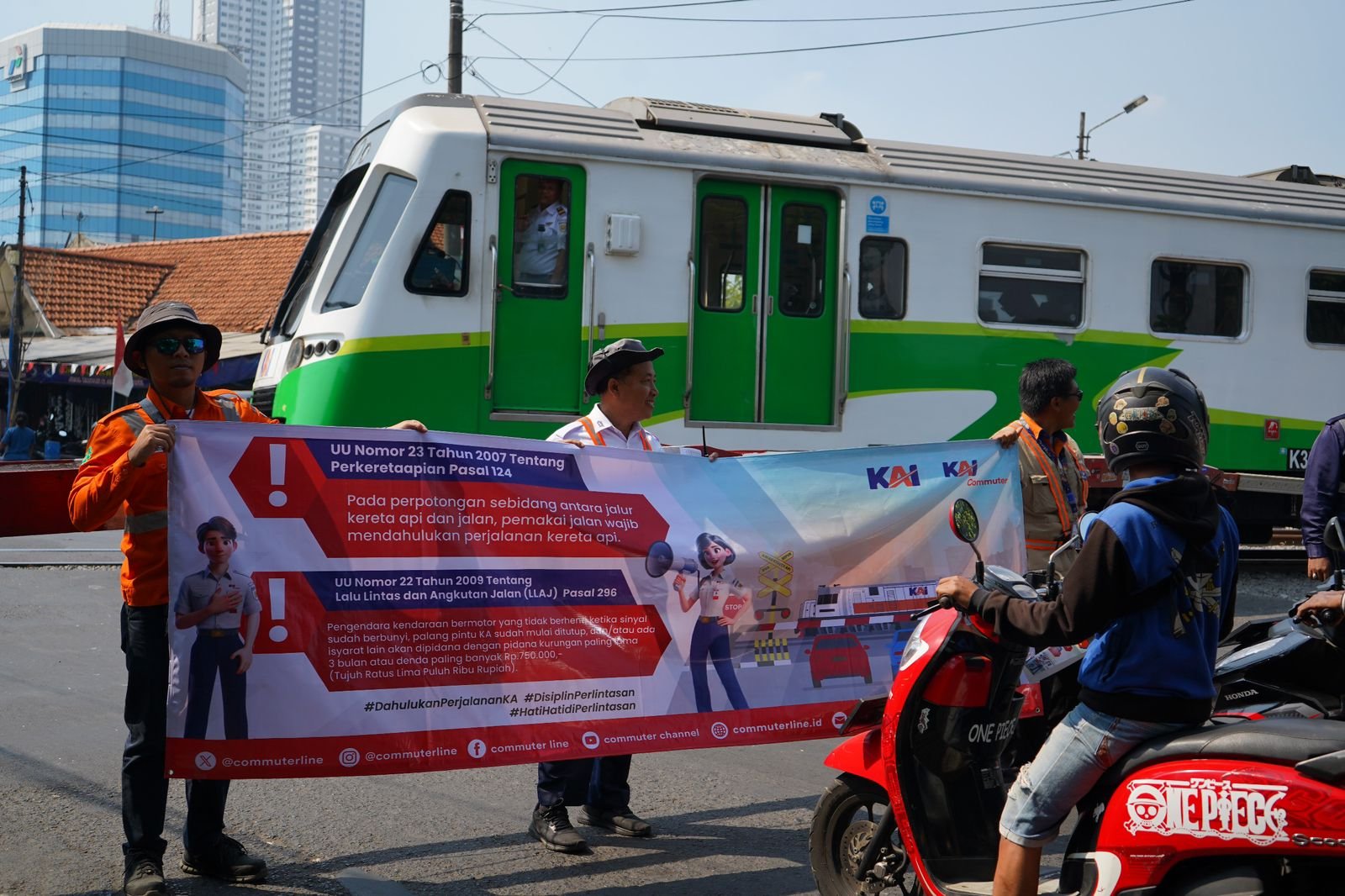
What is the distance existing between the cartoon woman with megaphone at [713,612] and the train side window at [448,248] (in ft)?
15.9

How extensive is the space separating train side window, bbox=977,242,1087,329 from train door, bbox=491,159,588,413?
11.2 ft

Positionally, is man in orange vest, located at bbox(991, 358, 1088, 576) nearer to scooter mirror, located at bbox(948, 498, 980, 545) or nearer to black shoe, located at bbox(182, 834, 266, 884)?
scooter mirror, located at bbox(948, 498, 980, 545)

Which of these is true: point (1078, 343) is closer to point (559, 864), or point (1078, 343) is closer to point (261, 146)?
point (559, 864)

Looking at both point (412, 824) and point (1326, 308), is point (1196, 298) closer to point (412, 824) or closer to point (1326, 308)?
point (1326, 308)

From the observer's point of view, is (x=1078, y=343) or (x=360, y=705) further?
(x=1078, y=343)

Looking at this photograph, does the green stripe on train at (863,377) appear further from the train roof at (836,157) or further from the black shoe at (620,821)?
the black shoe at (620,821)

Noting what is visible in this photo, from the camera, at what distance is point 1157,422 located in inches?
124

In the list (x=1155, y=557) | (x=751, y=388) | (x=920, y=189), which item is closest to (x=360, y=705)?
(x=1155, y=557)

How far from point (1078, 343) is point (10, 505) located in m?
8.56

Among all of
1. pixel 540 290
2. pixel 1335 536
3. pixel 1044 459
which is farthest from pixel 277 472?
pixel 540 290

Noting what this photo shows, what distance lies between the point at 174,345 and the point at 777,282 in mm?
6241

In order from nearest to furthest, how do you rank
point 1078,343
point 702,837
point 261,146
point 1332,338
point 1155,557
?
point 1155,557 → point 702,837 → point 1078,343 → point 1332,338 → point 261,146

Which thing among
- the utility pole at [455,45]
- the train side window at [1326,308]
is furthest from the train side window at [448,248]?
the utility pole at [455,45]

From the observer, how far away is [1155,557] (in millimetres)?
3117
